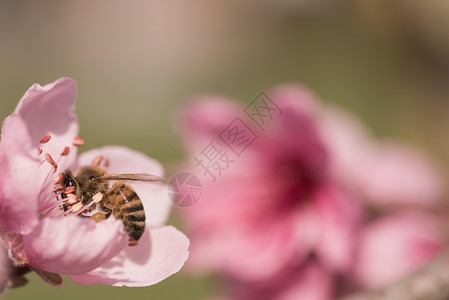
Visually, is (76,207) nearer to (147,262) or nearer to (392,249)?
(147,262)

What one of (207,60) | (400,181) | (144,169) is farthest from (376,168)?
(207,60)

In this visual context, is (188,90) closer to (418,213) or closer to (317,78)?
(317,78)

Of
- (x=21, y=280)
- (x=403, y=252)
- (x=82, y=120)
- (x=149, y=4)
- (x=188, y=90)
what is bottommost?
(x=21, y=280)

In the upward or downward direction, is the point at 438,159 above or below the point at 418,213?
above

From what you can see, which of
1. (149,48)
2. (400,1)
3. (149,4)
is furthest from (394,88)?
(149,4)

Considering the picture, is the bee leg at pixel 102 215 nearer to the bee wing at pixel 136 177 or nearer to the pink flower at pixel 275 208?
the bee wing at pixel 136 177

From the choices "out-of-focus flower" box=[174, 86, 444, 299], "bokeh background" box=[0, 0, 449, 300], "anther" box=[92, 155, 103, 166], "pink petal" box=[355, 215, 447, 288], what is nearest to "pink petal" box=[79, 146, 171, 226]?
"anther" box=[92, 155, 103, 166]
